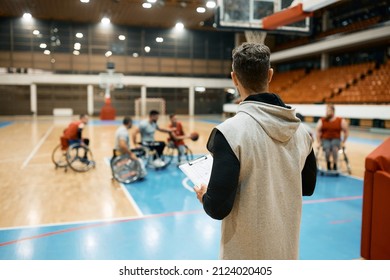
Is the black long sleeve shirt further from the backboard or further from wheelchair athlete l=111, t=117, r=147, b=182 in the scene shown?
the backboard

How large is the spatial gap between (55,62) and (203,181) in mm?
26192

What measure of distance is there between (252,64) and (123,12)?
20.4 meters

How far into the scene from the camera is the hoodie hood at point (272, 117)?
1410 mm

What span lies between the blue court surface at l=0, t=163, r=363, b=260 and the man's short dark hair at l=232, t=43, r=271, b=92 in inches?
95.1

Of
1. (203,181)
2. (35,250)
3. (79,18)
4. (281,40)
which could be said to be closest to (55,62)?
(79,18)

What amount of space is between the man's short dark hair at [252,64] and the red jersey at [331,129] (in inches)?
245

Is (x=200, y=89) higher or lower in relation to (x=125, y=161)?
higher

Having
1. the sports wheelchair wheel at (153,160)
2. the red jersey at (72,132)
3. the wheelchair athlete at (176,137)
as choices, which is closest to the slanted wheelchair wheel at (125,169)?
the sports wheelchair wheel at (153,160)

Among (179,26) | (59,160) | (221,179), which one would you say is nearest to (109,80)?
(179,26)

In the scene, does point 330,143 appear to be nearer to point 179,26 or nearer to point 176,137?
point 176,137

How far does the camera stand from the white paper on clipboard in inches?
64.4

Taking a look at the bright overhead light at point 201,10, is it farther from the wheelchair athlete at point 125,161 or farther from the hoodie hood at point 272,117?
the hoodie hood at point 272,117

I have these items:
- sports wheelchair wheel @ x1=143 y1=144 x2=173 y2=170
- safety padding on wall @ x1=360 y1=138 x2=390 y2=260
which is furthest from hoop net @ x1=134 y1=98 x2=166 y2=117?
safety padding on wall @ x1=360 y1=138 x2=390 y2=260

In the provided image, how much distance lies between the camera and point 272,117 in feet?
4.69
